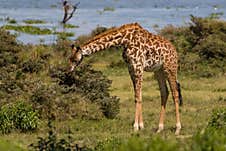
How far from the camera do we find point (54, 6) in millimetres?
97000

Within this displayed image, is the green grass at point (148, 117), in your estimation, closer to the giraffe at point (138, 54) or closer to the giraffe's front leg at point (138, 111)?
the giraffe's front leg at point (138, 111)

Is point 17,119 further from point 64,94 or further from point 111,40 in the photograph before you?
point 64,94

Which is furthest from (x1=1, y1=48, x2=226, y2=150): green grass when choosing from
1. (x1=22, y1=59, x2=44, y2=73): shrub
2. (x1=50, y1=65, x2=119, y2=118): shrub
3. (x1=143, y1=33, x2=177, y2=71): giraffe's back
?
(x1=22, y1=59, x2=44, y2=73): shrub

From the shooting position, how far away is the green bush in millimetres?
16000

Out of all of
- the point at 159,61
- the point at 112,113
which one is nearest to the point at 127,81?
the point at 112,113

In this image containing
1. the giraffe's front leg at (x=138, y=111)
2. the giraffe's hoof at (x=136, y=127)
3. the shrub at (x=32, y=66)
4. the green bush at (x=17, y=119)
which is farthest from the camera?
the shrub at (x=32, y=66)

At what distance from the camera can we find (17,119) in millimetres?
16125

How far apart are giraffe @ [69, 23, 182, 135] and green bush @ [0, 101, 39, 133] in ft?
4.68

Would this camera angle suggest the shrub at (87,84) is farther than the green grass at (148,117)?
Yes

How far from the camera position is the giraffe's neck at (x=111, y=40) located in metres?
16.7

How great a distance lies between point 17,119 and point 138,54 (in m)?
2.92

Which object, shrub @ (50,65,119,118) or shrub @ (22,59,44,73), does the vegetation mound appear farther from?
shrub @ (22,59,44,73)

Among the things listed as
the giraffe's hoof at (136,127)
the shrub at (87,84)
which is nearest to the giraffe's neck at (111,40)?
the giraffe's hoof at (136,127)

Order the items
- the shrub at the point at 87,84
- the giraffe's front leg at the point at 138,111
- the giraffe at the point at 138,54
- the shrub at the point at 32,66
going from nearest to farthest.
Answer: the giraffe's front leg at the point at 138,111
the giraffe at the point at 138,54
the shrub at the point at 87,84
the shrub at the point at 32,66
